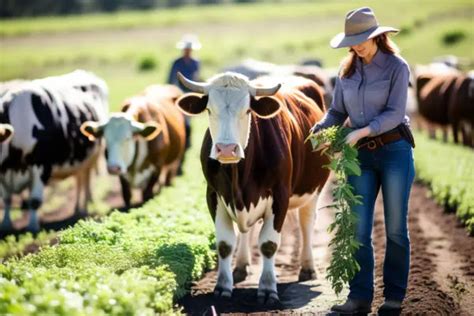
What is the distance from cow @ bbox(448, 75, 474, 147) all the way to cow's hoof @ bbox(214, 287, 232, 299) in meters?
16.1

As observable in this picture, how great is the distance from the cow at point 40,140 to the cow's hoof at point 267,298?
233 inches

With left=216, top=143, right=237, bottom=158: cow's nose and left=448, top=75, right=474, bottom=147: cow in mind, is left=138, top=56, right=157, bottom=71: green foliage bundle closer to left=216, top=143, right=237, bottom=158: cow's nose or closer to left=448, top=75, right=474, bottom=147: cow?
left=448, top=75, right=474, bottom=147: cow

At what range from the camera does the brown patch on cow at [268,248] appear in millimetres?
8836

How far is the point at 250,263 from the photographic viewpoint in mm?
10742

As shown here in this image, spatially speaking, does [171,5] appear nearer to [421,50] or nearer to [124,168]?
[421,50]

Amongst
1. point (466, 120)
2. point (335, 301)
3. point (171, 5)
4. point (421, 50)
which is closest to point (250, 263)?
point (335, 301)

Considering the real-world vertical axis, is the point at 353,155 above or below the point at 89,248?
above

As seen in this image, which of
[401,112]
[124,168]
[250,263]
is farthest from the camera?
[124,168]

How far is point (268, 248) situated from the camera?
29.0ft

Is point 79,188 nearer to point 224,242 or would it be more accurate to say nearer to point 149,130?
point 149,130

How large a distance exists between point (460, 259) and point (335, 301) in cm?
222

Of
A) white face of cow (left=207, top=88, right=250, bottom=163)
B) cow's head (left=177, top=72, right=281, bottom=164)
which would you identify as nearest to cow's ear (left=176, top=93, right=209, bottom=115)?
Answer: cow's head (left=177, top=72, right=281, bottom=164)

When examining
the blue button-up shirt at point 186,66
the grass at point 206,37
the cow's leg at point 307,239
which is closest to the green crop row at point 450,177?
the cow's leg at point 307,239

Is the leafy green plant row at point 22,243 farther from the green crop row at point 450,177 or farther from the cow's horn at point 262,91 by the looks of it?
the green crop row at point 450,177
